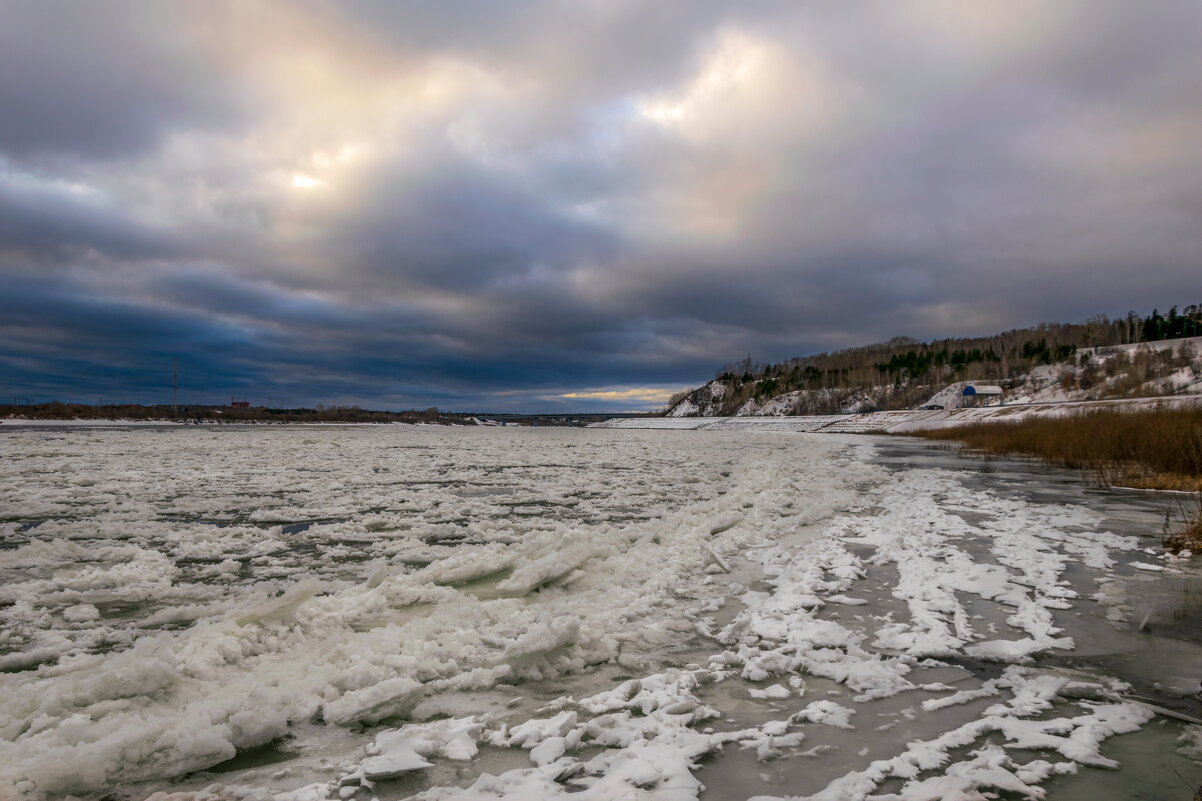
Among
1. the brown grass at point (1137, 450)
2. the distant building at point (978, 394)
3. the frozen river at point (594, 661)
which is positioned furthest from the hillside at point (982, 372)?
the frozen river at point (594, 661)

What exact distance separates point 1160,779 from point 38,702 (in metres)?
4.64

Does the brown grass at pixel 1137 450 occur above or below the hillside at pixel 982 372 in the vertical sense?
below

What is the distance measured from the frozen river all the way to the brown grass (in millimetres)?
3407

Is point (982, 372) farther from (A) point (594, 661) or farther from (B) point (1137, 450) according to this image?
(A) point (594, 661)

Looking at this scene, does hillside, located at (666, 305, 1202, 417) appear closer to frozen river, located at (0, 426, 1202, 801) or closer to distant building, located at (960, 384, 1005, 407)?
distant building, located at (960, 384, 1005, 407)

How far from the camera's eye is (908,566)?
17.6ft

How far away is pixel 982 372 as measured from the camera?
95.3m

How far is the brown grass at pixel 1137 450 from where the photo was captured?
10.6 metres

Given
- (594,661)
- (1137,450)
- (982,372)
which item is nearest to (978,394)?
(982,372)

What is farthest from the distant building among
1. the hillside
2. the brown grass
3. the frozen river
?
the frozen river

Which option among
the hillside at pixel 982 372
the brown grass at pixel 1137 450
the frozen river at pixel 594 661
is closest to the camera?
the frozen river at pixel 594 661

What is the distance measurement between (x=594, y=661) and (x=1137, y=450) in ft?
54.3

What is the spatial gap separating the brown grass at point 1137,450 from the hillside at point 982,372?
141 feet

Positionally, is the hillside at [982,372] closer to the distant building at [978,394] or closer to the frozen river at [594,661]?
the distant building at [978,394]
